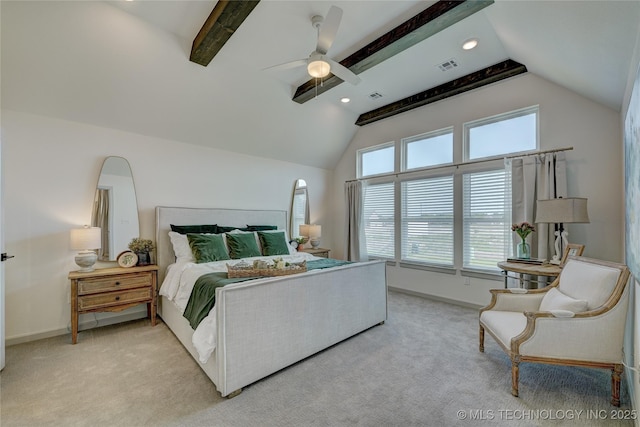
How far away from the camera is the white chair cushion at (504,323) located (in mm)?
2178

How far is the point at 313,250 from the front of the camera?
5191mm

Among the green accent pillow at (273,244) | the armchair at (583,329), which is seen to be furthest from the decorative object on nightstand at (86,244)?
the armchair at (583,329)

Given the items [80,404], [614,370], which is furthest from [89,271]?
[614,370]

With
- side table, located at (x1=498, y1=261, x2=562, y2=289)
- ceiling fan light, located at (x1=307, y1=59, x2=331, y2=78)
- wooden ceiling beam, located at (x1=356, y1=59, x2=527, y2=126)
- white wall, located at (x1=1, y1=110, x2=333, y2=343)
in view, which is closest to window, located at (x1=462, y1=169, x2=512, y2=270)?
side table, located at (x1=498, y1=261, x2=562, y2=289)

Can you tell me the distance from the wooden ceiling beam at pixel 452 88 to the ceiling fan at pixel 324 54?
206 centimetres

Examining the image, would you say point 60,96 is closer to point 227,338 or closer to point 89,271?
point 89,271

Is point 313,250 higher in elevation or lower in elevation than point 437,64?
lower

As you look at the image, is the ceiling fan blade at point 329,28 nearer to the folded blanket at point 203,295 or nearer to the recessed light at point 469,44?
the recessed light at point 469,44

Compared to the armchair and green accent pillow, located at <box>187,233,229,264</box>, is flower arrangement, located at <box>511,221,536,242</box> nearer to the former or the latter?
the armchair

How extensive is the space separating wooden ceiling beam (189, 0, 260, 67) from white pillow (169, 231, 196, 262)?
2.23 metres

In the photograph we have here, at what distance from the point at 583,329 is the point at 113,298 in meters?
4.47

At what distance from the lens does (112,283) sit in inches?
122

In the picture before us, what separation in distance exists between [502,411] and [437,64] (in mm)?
3814

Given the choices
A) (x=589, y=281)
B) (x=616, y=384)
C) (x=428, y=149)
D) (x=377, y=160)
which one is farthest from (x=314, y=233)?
(x=616, y=384)
